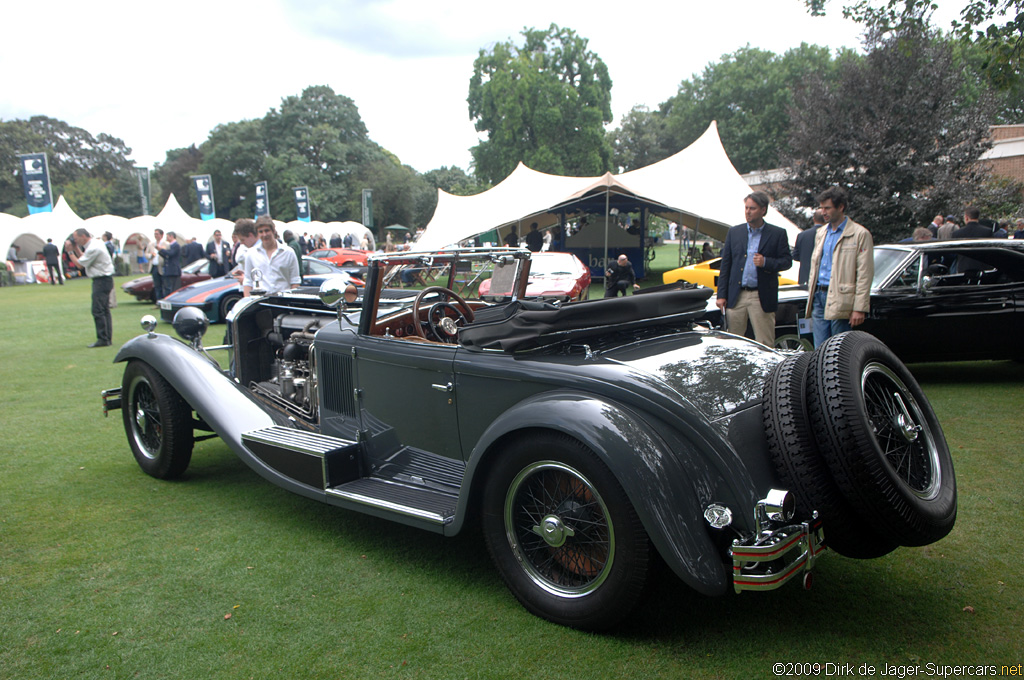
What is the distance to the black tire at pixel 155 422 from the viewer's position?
4.53m

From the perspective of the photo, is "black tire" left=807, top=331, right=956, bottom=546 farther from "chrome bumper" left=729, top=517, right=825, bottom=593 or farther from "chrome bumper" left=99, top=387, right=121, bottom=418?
"chrome bumper" left=99, top=387, right=121, bottom=418

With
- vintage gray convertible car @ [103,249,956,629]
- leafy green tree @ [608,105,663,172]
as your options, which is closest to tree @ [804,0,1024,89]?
vintage gray convertible car @ [103,249,956,629]

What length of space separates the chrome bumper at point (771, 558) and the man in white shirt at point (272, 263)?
5176mm

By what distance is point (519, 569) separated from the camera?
9.43 feet

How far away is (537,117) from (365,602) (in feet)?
159

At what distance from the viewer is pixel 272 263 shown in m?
6.48

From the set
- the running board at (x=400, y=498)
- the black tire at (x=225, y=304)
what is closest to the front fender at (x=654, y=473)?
the running board at (x=400, y=498)

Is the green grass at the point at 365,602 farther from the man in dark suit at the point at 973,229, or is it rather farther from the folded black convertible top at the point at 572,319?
the man in dark suit at the point at 973,229

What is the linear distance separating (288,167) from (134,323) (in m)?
54.2

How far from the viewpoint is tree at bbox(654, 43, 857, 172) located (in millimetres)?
54844

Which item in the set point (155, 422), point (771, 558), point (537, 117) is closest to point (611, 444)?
point (771, 558)

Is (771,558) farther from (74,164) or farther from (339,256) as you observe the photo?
(74,164)

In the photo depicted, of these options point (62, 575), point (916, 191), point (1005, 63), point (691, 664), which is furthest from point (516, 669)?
point (916, 191)

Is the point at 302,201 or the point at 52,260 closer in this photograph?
the point at 52,260
